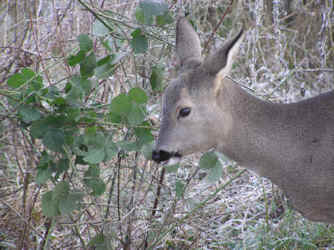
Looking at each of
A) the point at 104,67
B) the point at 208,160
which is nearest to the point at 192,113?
the point at 208,160

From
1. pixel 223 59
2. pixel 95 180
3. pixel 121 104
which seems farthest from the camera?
pixel 95 180

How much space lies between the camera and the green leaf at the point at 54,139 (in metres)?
3.09

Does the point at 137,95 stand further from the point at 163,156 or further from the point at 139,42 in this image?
the point at 163,156

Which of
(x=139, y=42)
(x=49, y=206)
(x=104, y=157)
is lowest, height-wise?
(x=49, y=206)

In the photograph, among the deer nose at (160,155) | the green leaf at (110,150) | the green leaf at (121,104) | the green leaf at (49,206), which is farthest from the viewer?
the deer nose at (160,155)

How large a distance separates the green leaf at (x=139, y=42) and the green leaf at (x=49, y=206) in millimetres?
1057

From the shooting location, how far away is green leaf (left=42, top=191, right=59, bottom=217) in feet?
10.5

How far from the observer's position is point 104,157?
10.3ft

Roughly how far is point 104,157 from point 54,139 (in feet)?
1.04

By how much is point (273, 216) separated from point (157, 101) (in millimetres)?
1593

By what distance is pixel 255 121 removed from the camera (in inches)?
141

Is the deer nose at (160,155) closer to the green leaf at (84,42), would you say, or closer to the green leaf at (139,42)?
the green leaf at (139,42)

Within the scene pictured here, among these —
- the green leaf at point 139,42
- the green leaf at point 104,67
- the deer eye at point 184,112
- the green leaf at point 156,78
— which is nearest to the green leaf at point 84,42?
the green leaf at point 104,67

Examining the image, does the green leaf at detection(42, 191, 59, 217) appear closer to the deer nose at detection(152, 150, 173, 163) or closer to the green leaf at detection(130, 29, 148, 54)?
the deer nose at detection(152, 150, 173, 163)
